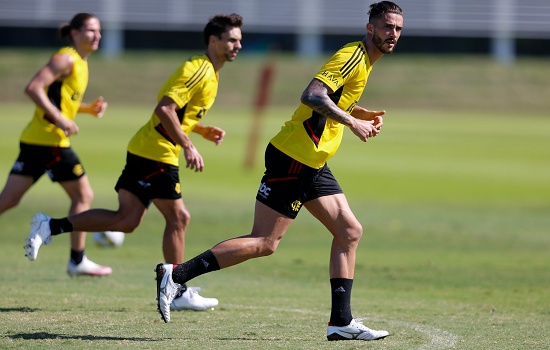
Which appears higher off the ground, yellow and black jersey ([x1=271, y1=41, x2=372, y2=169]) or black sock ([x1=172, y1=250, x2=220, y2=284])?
yellow and black jersey ([x1=271, y1=41, x2=372, y2=169])

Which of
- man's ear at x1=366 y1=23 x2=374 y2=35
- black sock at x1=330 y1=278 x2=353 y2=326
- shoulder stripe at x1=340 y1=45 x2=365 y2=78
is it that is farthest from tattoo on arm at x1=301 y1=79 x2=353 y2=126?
black sock at x1=330 y1=278 x2=353 y2=326

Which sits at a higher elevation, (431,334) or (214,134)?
(214,134)

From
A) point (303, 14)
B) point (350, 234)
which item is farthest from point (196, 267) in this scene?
point (303, 14)

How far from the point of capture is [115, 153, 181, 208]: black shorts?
909cm

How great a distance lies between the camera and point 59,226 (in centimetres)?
907

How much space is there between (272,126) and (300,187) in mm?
30979

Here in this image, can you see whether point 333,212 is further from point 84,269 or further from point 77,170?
point 84,269

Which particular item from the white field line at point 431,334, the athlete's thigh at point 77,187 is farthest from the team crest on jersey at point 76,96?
the white field line at point 431,334

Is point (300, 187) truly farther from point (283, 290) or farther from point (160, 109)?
point (283, 290)

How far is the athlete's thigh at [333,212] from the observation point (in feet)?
25.2

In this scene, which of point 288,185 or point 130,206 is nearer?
point 288,185

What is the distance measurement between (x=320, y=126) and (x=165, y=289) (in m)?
1.68

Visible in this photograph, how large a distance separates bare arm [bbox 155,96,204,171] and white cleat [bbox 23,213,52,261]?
56.2 inches

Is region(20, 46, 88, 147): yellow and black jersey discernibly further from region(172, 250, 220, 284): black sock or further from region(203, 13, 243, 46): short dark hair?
region(172, 250, 220, 284): black sock
